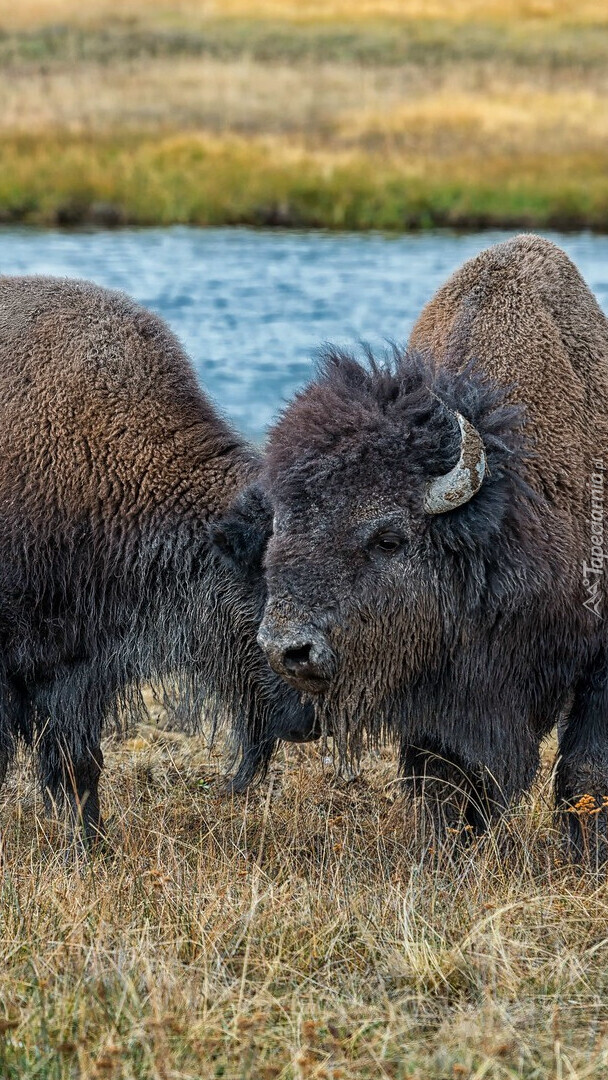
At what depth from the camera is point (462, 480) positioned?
4.88 m

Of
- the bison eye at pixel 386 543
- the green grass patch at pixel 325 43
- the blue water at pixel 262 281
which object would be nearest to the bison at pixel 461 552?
the bison eye at pixel 386 543

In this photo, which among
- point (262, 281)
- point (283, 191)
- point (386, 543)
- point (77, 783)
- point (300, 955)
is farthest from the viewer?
point (283, 191)

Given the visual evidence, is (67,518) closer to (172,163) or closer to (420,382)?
(420,382)

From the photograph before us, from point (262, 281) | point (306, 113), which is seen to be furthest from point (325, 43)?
point (262, 281)

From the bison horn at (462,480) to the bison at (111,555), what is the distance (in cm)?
96

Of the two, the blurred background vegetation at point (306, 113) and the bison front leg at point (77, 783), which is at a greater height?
the blurred background vegetation at point (306, 113)

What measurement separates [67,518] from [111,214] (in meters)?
21.0

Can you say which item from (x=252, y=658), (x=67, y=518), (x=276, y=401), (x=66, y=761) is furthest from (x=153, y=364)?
(x=276, y=401)

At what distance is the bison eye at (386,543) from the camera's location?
4922 mm

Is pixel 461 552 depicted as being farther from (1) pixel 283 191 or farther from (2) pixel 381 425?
(1) pixel 283 191

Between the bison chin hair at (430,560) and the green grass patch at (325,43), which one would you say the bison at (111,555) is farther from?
the green grass patch at (325,43)

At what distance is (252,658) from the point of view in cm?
575

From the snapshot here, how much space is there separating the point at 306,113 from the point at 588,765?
96.2ft

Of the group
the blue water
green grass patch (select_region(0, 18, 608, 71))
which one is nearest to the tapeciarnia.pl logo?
the blue water
